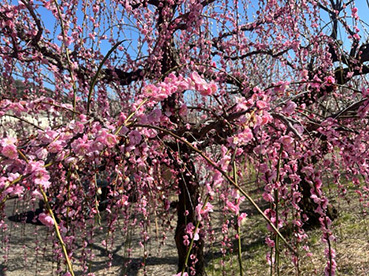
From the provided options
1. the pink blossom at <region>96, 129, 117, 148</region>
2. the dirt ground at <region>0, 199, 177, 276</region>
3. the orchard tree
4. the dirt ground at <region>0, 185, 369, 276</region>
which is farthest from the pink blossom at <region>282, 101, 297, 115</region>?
the dirt ground at <region>0, 199, 177, 276</region>

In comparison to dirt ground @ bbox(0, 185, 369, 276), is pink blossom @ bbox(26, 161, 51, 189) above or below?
above

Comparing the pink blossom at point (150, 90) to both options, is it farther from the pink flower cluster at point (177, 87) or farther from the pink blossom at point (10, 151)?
the pink blossom at point (10, 151)

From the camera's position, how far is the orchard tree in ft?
4.41

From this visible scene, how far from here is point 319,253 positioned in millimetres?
4594

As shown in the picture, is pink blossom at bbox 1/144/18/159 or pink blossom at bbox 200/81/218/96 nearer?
pink blossom at bbox 1/144/18/159

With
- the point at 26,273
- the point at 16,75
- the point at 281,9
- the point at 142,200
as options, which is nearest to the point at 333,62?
the point at 281,9

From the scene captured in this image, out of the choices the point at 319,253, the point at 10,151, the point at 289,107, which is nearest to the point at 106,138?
the point at 10,151

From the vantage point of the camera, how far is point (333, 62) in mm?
5379

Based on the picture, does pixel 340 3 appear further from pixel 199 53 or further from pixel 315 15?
pixel 199 53

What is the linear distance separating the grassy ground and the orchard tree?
0.65 metres

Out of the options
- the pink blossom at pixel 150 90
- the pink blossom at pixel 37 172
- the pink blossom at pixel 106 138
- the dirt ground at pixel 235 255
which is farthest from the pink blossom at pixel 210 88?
the dirt ground at pixel 235 255

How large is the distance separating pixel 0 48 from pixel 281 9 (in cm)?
412

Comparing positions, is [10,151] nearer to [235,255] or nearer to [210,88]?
[210,88]

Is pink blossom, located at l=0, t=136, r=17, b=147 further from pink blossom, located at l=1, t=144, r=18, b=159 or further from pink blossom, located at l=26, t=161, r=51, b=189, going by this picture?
pink blossom, located at l=26, t=161, r=51, b=189
